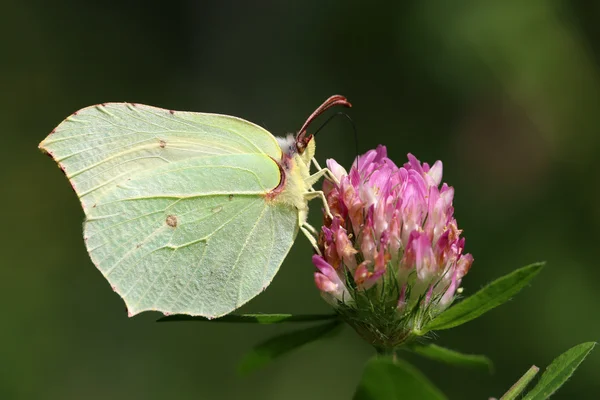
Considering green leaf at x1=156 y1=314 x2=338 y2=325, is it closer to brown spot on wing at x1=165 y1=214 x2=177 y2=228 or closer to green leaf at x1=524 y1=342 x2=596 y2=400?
brown spot on wing at x1=165 y1=214 x2=177 y2=228

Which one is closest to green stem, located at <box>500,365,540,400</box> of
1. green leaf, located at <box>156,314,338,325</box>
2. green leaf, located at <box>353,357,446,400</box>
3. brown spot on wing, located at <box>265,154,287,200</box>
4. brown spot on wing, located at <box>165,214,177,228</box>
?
green leaf, located at <box>353,357,446,400</box>

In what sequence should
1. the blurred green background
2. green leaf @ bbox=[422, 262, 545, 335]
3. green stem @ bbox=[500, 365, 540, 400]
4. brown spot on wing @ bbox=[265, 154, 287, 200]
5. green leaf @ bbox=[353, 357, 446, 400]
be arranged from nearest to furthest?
green leaf @ bbox=[353, 357, 446, 400]
green stem @ bbox=[500, 365, 540, 400]
green leaf @ bbox=[422, 262, 545, 335]
brown spot on wing @ bbox=[265, 154, 287, 200]
the blurred green background

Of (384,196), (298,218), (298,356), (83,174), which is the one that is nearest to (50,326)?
(298,356)

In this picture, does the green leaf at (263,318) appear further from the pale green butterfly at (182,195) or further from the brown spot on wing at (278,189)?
the brown spot on wing at (278,189)

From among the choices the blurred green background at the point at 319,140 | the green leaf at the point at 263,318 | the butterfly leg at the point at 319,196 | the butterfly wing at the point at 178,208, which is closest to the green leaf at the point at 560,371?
the green leaf at the point at 263,318

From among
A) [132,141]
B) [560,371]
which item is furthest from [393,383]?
[132,141]

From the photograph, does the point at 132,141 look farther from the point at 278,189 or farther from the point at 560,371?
the point at 560,371

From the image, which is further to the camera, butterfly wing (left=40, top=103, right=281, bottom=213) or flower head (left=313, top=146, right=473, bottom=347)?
butterfly wing (left=40, top=103, right=281, bottom=213)
